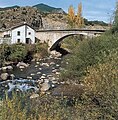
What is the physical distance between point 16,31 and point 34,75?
26567 mm

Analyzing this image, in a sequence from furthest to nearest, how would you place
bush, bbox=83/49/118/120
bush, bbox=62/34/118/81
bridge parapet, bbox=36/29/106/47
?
bridge parapet, bbox=36/29/106/47
bush, bbox=62/34/118/81
bush, bbox=83/49/118/120


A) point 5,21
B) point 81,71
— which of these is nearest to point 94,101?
point 81,71

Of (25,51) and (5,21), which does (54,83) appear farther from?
(5,21)

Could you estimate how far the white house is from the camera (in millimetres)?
64875

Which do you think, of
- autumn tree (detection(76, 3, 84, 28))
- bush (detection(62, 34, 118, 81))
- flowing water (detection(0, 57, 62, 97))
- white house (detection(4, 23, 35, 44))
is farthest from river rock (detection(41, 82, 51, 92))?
autumn tree (detection(76, 3, 84, 28))

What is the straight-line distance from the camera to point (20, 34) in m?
65.4

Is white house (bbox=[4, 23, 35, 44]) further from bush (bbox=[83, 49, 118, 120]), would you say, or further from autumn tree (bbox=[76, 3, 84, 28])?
bush (bbox=[83, 49, 118, 120])

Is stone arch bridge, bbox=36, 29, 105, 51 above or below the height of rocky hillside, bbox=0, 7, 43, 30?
below

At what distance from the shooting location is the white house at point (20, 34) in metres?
64.9

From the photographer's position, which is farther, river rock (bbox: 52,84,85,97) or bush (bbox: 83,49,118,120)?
river rock (bbox: 52,84,85,97)

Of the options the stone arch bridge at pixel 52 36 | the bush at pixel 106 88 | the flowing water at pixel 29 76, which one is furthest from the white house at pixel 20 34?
the bush at pixel 106 88

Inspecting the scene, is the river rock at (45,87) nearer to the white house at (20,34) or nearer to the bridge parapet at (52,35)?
the white house at (20,34)

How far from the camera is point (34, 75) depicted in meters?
40.5

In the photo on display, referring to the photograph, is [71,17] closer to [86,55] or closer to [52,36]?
[52,36]
